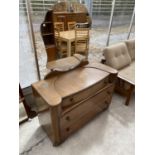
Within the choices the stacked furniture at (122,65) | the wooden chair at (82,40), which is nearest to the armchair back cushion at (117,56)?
the stacked furniture at (122,65)

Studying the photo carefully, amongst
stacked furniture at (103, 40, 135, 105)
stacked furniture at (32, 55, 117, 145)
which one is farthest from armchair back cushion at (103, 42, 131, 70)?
stacked furniture at (32, 55, 117, 145)

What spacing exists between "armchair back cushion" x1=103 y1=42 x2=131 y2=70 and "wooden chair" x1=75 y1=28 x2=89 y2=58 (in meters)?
0.76

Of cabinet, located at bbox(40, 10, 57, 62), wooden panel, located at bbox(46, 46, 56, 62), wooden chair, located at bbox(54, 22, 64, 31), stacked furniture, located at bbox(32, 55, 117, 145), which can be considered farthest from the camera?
wooden chair, located at bbox(54, 22, 64, 31)

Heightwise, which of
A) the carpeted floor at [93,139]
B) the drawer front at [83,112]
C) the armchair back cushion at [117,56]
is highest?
the armchair back cushion at [117,56]

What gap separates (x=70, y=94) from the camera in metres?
1.34

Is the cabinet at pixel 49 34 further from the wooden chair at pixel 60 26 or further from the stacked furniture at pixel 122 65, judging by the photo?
the stacked furniture at pixel 122 65

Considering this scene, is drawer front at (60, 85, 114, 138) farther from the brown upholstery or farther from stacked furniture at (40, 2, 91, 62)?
stacked furniture at (40, 2, 91, 62)

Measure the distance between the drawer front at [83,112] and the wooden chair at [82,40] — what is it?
1.36 metres

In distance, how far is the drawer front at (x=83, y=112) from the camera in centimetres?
146

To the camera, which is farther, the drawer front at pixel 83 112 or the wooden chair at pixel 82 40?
the wooden chair at pixel 82 40

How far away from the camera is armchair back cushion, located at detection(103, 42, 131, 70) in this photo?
7.43 feet

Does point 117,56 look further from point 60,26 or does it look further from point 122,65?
point 60,26

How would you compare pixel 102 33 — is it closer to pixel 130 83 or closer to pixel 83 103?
pixel 130 83

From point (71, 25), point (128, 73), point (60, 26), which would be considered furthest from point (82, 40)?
point (128, 73)
